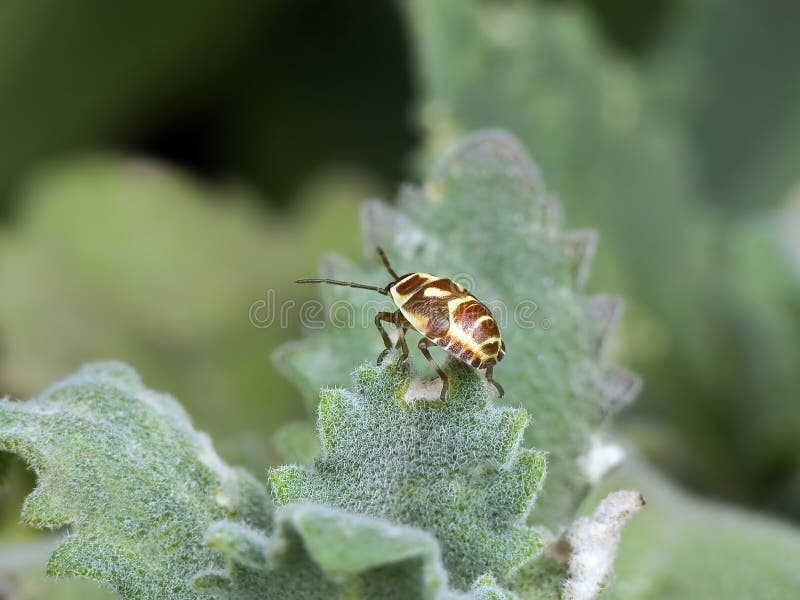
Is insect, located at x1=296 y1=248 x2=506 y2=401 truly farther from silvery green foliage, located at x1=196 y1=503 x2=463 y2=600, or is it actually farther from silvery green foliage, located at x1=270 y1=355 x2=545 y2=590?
silvery green foliage, located at x1=196 y1=503 x2=463 y2=600

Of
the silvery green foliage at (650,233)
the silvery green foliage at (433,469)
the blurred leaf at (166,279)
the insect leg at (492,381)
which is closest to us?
the silvery green foliage at (433,469)

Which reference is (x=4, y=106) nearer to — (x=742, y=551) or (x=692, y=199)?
(x=692, y=199)

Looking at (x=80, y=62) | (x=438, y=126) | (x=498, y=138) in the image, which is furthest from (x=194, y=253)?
(x=498, y=138)

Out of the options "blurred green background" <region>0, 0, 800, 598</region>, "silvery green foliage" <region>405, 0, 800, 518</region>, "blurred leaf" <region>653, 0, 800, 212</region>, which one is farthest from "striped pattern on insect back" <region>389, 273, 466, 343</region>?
"blurred leaf" <region>653, 0, 800, 212</region>

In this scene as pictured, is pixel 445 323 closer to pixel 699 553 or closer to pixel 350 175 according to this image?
pixel 699 553

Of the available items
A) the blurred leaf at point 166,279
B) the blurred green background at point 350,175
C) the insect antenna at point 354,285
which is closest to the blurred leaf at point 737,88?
the blurred green background at point 350,175

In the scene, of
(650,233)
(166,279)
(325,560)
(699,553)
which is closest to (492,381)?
(325,560)

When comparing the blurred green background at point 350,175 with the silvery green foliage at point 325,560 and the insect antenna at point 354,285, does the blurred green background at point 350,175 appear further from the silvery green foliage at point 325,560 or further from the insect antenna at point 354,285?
the silvery green foliage at point 325,560
